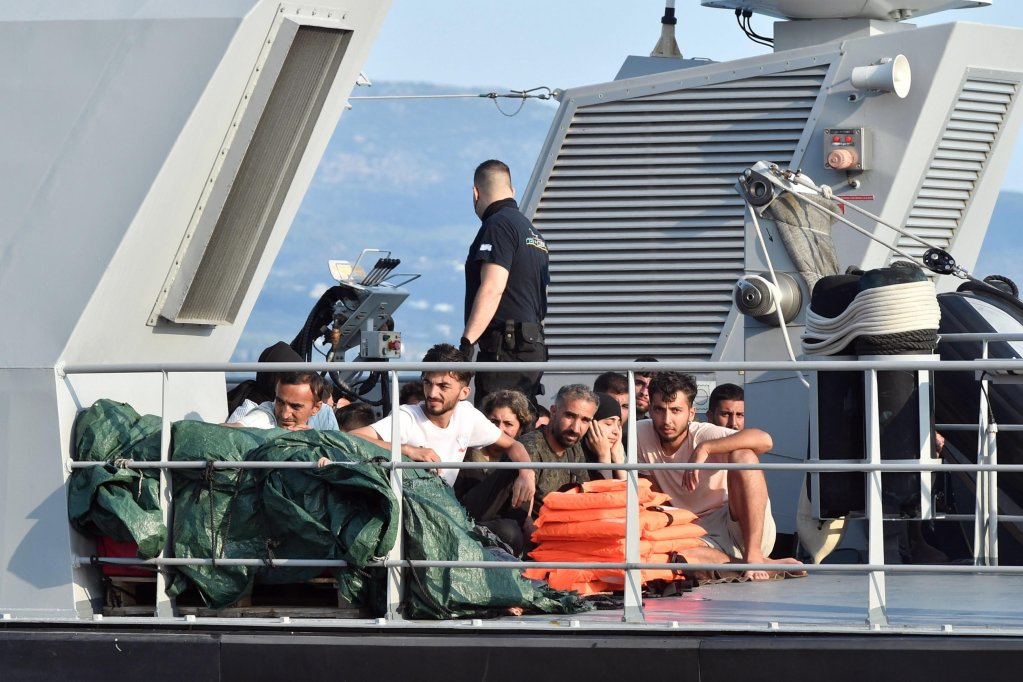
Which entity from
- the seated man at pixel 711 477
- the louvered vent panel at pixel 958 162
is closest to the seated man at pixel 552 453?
the seated man at pixel 711 477

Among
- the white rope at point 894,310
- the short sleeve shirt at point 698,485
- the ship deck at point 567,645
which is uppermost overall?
the white rope at point 894,310

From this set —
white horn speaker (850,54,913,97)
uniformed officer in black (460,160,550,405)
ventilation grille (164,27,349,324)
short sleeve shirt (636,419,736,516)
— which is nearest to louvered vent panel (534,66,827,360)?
white horn speaker (850,54,913,97)

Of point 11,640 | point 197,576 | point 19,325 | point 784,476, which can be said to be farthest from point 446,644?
point 784,476

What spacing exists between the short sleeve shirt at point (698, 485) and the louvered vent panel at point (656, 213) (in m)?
3.85

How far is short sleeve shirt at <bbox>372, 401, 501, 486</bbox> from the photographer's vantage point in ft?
19.2

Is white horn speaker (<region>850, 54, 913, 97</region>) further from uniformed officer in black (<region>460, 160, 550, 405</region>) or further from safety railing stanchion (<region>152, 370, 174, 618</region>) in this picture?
safety railing stanchion (<region>152, 370, 174, 618</region>)

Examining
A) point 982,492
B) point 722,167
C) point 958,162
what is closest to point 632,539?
point 982,492

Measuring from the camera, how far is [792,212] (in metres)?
7.45

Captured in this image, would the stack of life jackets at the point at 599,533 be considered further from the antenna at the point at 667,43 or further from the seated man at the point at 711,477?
the antenna at the point at 667,43

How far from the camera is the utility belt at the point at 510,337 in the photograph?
690cm

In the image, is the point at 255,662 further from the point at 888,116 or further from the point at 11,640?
the point at 888,116

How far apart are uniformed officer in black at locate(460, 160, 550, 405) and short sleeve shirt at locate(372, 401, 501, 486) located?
81 cm

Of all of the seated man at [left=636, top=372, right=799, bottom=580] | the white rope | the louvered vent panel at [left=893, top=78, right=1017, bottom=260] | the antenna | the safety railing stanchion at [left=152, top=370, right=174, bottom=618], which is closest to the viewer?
the safety railing stanchion at [left=152, top=370, right=174, bottom=618]

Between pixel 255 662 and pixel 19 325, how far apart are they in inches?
55.9
